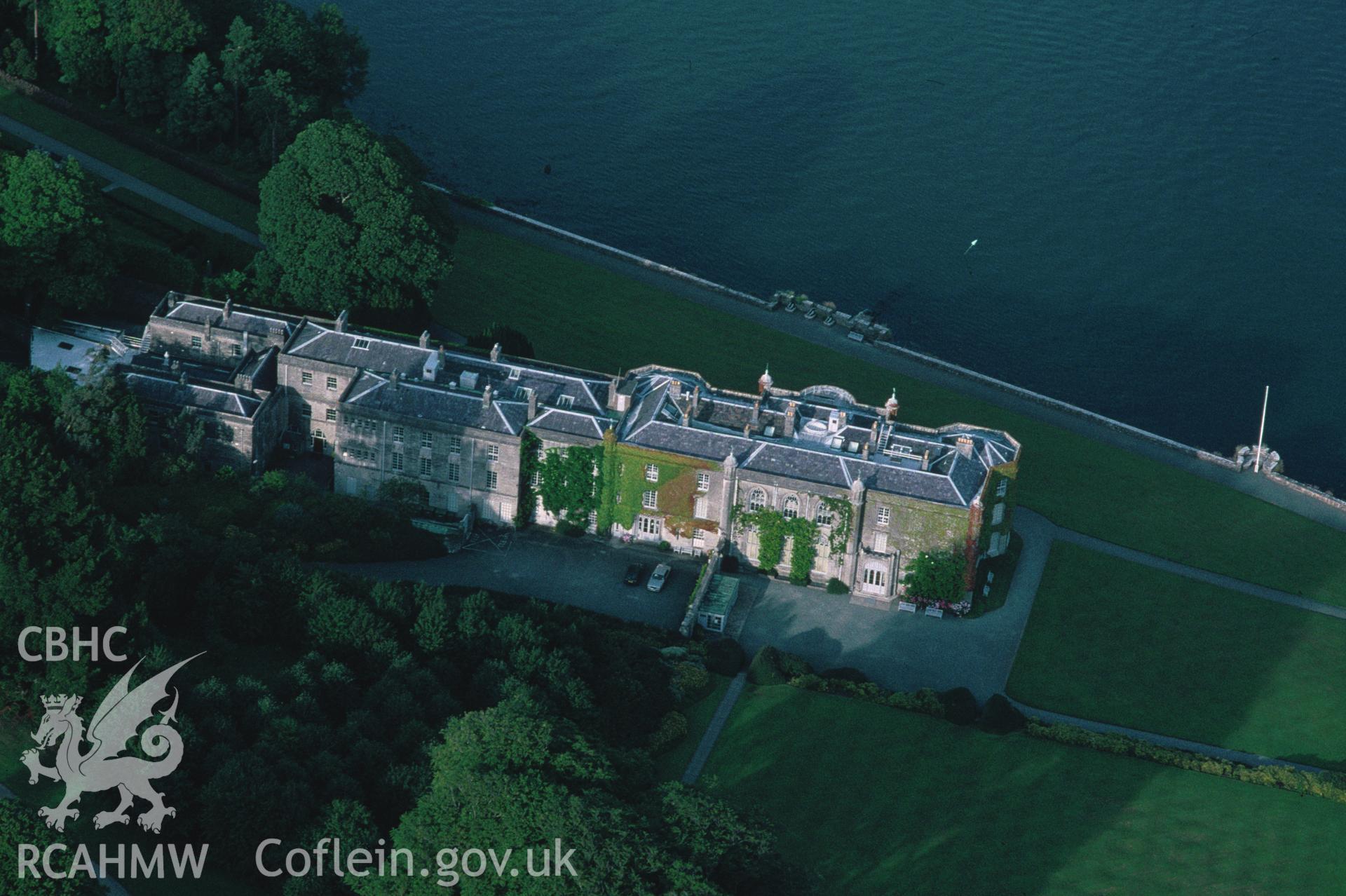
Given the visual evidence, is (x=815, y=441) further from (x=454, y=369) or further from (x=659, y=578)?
(x=454, y=369)

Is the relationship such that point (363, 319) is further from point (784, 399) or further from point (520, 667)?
point (520, 667)

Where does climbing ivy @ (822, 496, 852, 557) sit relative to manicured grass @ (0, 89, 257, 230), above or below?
below

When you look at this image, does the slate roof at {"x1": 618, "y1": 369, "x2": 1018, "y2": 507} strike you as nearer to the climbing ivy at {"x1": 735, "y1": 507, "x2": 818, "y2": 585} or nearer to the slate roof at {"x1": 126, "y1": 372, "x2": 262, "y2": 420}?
the climbing ivy at {"x1": 735, "y1": 507, "x2": 818, "y2": 585}

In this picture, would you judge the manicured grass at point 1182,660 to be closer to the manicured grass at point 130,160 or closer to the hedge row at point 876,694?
the hedge row at point 876,694

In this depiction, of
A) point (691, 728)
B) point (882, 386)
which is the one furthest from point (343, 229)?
point (691, 728)

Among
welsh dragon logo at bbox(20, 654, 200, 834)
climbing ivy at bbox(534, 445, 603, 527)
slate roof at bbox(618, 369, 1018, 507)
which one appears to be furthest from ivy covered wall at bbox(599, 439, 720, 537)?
welsh dragon logo at bbox(20, 654, 200, 834)

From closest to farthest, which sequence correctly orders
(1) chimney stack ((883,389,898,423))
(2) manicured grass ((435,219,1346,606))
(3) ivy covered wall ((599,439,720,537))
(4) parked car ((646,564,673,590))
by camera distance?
1. (4) parked car ((646,564,673,590))
2. (3) ivy covered wall ((599,439,720,537))
3. (1) chimney stack ((883,389,898,423))
4. (2) manicured grass ((435,219,1346,606))

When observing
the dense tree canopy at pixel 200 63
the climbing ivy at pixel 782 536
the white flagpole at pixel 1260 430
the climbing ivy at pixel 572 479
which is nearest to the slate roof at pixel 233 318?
the climbing ivy at pixel 572 479
